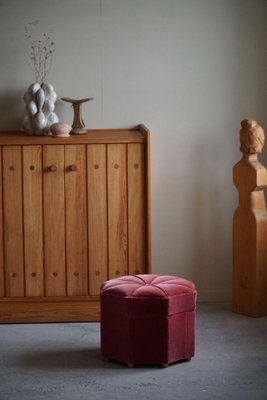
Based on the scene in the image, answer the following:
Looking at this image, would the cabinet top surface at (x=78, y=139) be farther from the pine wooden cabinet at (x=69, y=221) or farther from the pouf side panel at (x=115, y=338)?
the pouf side panel at (x=115, y=338)

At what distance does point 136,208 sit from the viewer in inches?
→ 219

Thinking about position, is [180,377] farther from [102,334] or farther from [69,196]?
[69,196]

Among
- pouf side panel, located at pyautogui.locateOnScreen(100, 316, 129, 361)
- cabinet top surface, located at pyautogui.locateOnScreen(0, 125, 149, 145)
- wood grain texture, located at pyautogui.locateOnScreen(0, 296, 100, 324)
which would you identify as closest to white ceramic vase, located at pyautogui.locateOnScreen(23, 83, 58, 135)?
Answer: cabinet top surface, located at pyautogui.locateOnScreen(0, 125, 149, 145)

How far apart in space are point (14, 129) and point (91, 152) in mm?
725

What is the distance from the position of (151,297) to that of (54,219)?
42.2 inches

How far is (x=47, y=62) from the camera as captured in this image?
5.93 metres

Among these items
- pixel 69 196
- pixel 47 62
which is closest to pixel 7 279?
pixel 69 196

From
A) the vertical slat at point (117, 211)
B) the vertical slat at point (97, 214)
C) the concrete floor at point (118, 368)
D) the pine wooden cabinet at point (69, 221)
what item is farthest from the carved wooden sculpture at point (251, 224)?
the vertical slat at point (97, 214)

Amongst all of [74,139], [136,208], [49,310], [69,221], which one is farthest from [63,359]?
[74,139]

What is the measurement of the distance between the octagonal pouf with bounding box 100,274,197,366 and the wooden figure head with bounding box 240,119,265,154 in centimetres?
117

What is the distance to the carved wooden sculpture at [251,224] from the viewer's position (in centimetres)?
561

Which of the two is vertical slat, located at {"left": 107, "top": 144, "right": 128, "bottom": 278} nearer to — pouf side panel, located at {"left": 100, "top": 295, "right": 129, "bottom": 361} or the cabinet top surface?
the cabinet top surface

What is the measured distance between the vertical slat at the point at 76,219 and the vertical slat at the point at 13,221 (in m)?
0.28

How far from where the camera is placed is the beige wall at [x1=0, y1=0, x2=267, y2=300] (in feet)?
19.4
